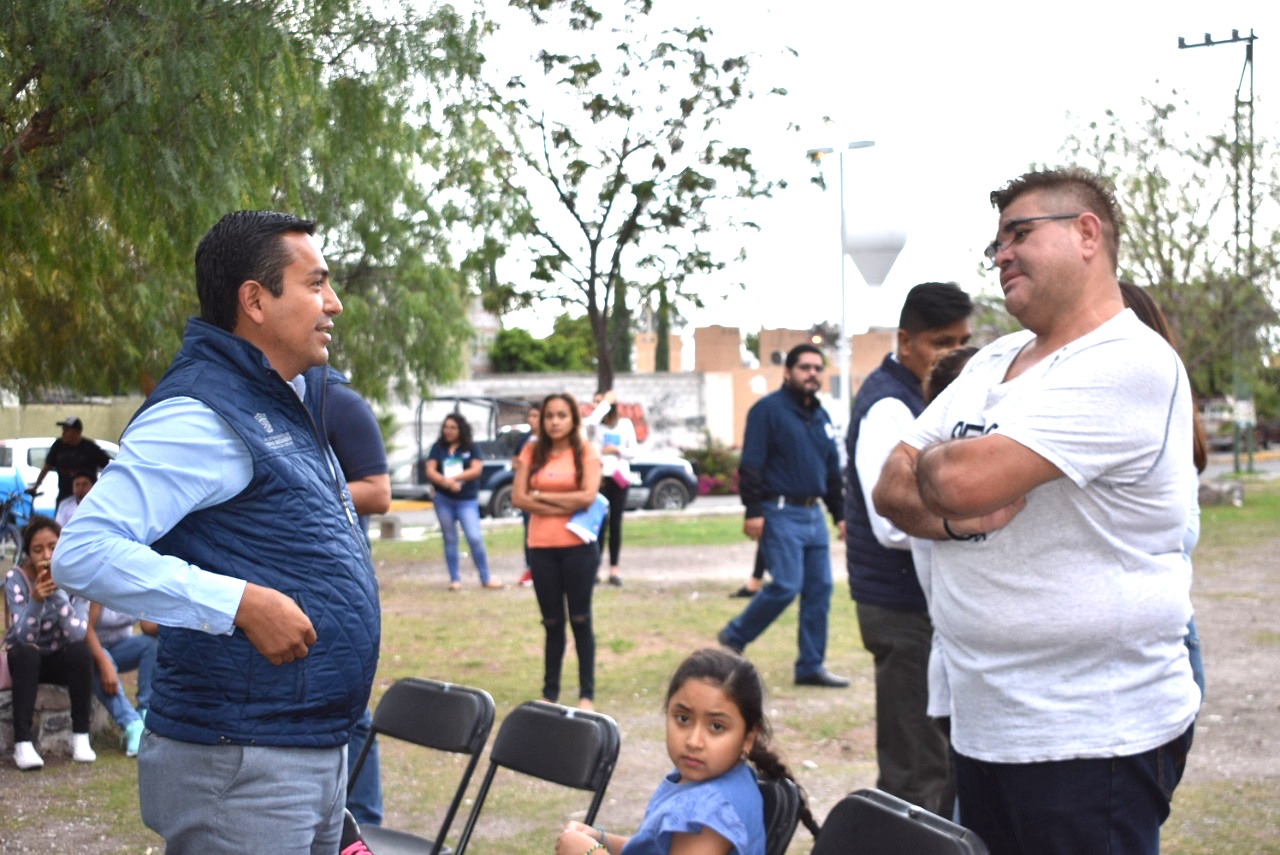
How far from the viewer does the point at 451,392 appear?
4128 centimetres

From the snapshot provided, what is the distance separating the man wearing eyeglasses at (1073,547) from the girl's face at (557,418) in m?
5.38

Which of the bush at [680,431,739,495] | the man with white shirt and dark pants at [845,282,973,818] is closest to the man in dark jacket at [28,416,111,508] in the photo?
the man with white shirt and dark pants at [845,282,973,818]

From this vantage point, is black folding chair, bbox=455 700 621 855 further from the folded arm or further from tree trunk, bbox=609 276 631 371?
tree trunk, bbox=609 276 631 371

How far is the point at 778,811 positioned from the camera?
350cm

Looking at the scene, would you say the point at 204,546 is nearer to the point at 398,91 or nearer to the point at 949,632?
the point at 949,632

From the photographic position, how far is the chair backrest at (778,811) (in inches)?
137

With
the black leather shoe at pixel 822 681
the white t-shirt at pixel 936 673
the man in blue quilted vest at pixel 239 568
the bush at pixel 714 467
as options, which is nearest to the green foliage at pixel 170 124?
the man in blue quilted vest at pixel 239 568

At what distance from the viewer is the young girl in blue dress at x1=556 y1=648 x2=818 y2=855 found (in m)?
3.29

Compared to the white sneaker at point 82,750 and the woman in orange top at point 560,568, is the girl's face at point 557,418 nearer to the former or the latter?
the woman in orange top at point 560,568

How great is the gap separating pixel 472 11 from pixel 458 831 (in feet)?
12.3

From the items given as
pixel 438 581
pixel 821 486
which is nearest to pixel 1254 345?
pixel 438 581

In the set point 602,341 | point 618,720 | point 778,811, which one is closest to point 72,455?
point 618,720

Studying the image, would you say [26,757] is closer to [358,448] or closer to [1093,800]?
[358,448]

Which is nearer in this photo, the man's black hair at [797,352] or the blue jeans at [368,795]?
the blue jeans at [368,795]
